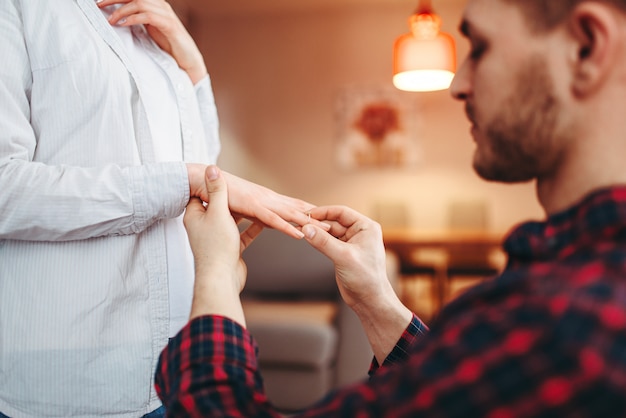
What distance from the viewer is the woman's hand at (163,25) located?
98 cm

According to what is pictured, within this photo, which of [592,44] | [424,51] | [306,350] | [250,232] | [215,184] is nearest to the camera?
[592,44]

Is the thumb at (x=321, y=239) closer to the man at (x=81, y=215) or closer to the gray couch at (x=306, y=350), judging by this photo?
the man at (x=81, y=215)

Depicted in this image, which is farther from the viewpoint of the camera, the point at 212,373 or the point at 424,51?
the point at 424,51

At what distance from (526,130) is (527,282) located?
0.18 metres

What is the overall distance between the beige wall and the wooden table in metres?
0.39

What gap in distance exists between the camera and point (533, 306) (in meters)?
0.44

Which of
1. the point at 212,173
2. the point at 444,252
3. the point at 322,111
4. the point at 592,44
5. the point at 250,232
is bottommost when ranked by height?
the point at 444,252

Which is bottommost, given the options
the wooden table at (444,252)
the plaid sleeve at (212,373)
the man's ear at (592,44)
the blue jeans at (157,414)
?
the wooden table at (444,252)

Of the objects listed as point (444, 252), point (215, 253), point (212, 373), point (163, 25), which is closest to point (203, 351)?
point (212, 373)

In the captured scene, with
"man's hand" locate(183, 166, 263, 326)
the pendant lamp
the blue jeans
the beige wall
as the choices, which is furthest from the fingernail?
the beige wall

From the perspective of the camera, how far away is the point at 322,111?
6.32 meters

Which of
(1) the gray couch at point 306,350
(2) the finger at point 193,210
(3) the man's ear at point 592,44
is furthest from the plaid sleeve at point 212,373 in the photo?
(1) the gray couch at point 306,350

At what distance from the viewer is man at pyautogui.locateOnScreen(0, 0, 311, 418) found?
2.69ft

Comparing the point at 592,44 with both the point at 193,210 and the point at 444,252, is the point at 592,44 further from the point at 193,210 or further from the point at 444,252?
the point at 444,252
